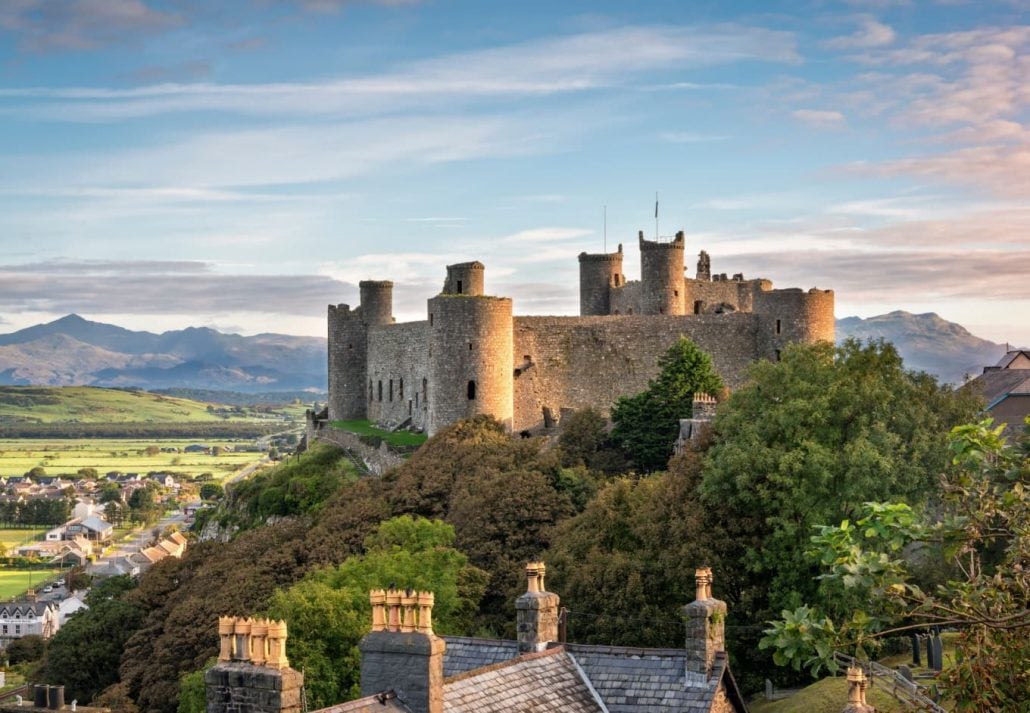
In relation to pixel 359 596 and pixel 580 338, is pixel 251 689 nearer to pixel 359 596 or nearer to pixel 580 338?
pixel 359 596

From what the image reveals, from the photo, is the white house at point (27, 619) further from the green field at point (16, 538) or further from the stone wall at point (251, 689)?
the stone wall at point (251, 689)

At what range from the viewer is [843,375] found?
38.3 m

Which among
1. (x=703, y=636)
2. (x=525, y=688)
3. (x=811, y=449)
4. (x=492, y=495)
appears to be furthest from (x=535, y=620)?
(x=492, y=495)

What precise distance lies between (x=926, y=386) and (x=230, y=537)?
37325mm

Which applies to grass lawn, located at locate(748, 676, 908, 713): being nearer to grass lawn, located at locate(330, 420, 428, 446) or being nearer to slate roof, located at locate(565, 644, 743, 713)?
slate roof, located at locate(565, 644, 743, 713)

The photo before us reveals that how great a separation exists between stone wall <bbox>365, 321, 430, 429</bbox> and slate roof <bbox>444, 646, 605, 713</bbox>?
4106cm

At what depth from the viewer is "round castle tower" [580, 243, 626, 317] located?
222ft

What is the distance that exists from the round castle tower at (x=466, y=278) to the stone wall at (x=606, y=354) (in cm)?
229

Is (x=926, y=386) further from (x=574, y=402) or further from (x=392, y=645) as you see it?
(x=392, y=645)

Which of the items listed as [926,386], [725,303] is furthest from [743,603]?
[725,303]

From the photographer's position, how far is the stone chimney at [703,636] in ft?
65.6

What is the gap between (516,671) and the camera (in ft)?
63.9

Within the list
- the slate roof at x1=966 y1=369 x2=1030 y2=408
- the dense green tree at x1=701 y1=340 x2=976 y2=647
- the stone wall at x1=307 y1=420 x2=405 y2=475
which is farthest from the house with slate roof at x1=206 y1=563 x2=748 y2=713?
the slate roof at x1=966 y1=369 x2=1030 y2=408

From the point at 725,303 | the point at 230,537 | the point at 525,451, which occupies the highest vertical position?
the point at 725,303
